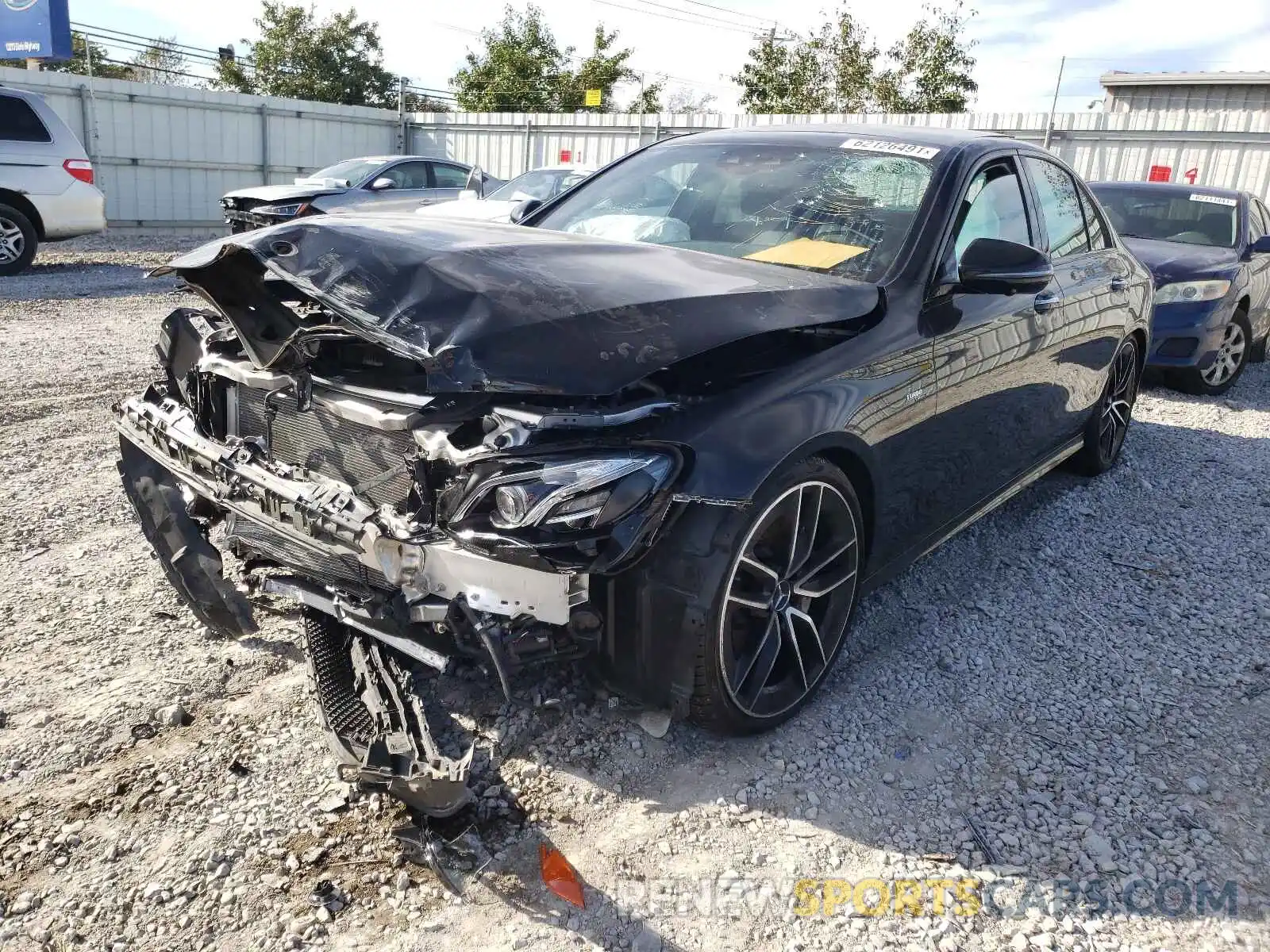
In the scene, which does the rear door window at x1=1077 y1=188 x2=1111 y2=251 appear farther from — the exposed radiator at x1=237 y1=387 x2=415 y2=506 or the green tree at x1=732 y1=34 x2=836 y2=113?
the green tree at x1=732 y1=34 x2=836 y2=113

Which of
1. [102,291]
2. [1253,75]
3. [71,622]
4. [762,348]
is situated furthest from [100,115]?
[1253,75]

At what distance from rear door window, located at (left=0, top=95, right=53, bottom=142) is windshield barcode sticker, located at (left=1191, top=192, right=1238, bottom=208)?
12407 millimetres

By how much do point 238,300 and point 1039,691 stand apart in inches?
114

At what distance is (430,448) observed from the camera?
2344 millimetres

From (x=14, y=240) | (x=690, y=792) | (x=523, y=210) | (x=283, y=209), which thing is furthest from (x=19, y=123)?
(x=690, y=792)

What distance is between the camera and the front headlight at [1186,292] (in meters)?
7.60

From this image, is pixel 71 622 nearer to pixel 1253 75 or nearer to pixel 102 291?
pixel 102 291

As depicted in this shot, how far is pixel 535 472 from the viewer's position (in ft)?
7.36

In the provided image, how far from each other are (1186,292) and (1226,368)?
1.04 meters

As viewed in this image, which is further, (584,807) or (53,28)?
(53,28)

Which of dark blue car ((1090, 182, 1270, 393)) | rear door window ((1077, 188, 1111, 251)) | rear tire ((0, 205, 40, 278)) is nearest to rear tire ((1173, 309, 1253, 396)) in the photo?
dark blue car ((1090, 182, 1270, 393))

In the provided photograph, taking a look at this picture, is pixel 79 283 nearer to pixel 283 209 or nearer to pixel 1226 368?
pixel 283 209

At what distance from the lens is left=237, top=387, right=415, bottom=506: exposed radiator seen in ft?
8.25

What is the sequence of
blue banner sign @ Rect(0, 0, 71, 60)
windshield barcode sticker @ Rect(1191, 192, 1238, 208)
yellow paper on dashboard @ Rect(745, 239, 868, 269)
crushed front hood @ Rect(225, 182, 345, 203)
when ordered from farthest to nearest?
blue banner sign @ Rect(0, 0, 71, 60)
crushed front hood @ Rect(225, 182, 345, 203)
windshield barcode sticker @ Rect(1191, 192, 1238, 208)
yellow paper on dashboard @ Rect(745, 239, 868, 269)
